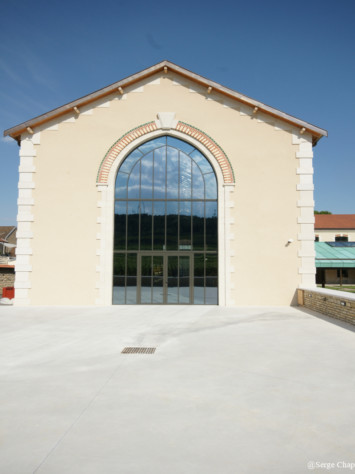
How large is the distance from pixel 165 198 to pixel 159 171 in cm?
131

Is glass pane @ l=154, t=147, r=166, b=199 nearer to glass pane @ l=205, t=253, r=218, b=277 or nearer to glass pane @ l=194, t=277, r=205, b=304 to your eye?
glass pane @ l=205, t=253, r=218, b=277

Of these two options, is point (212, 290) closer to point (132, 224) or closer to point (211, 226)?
point (211, 226)

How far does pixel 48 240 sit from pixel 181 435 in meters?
12.4

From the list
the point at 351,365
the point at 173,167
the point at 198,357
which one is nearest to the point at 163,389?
the point at 198,357

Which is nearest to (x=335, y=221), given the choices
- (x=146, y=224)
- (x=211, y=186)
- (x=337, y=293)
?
(x=211, y=186)

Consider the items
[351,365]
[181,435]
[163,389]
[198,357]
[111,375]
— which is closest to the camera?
[181,435]

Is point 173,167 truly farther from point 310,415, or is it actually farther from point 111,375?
point 310,415

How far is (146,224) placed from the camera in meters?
14.8

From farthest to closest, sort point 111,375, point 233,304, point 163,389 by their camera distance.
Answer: point 233,304
point 111,375
point 163,389

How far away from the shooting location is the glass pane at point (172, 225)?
579 inches

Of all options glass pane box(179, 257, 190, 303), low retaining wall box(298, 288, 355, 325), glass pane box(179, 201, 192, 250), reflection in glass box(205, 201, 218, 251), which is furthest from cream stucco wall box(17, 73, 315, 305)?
glass pane box(179, 257, 190, 303)

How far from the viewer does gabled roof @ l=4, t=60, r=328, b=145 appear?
14352mm

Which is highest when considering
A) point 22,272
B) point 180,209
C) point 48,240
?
point 180,209

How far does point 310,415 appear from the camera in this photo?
4.00 meters
